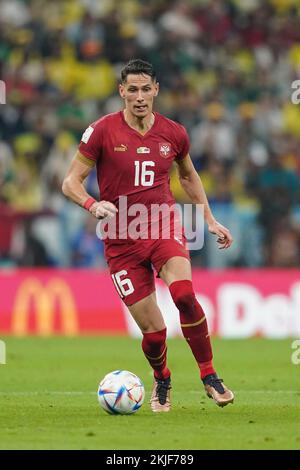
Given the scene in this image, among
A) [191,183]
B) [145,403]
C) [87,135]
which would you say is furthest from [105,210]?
[145,403]

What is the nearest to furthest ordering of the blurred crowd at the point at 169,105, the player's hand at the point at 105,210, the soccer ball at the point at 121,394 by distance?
1. the player's hand at the point at 105,210
2. the soccer ball at the point at 121,394
3. the blurred crowd at the point at 169,105

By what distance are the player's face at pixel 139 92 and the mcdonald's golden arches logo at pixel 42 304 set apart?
28.6 ft

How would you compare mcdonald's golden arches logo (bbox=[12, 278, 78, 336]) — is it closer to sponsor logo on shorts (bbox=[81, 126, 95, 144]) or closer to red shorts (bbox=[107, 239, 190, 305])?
red shorts (bbox=[107, 239, 190, 305])

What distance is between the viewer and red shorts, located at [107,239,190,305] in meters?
9.55

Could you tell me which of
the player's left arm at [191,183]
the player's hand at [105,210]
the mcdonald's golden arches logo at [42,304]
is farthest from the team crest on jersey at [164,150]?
the mcdonald's golden arches logo at [42,304]

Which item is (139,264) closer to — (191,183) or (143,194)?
(143,194)

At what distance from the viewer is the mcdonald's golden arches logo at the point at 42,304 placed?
18078 mm

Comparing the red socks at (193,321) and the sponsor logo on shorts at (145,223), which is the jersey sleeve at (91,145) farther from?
the red socks at (193,321)

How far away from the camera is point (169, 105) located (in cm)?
2097

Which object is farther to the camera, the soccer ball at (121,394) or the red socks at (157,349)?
the red socks at (157,349)

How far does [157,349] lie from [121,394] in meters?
0.64

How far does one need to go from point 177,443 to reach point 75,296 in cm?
1057

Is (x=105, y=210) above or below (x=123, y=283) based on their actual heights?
above
